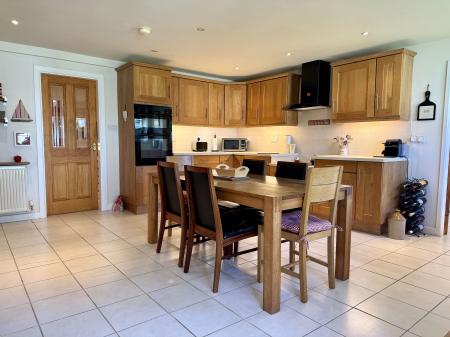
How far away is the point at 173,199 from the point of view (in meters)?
2.88

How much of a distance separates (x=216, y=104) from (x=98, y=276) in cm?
400

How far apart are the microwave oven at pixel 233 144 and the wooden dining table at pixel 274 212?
3352 millimetres

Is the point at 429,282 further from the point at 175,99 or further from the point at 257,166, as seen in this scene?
the point at 175,99

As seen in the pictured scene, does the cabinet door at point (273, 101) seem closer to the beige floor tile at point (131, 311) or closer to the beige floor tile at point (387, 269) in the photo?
the beige floor tile at point (387, 269)

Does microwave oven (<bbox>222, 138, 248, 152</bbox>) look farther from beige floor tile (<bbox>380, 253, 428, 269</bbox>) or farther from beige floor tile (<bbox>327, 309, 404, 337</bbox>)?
beige floor tile (<bbox>327, 309, 404, 337</bbox>)

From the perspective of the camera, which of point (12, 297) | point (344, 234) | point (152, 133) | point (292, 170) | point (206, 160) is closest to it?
point (12, 297)

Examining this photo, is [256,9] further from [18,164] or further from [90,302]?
[18,164]

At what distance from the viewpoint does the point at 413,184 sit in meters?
3.77

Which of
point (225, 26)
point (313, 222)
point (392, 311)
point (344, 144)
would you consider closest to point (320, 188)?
point (313, 222)

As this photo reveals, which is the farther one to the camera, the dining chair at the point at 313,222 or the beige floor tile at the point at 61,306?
the dining chair at the point at 313,222

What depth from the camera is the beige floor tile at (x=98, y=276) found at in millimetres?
2441

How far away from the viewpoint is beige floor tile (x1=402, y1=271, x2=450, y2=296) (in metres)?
2.37

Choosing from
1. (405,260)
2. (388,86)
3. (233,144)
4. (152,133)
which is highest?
(388,86)

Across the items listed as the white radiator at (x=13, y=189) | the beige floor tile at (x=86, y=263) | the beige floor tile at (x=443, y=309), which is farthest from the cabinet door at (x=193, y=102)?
the beige floor tile at (x=443, y=309)
